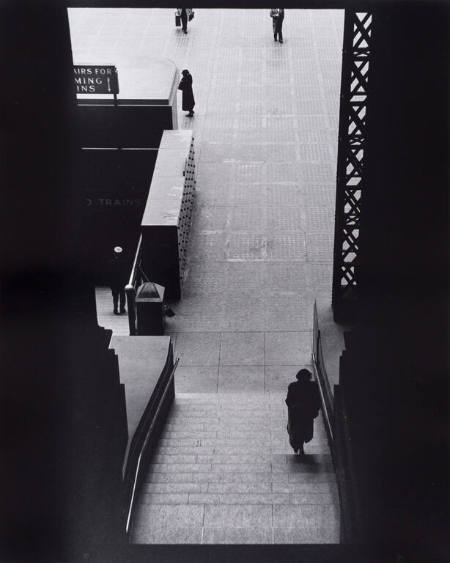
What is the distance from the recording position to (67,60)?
6410mm

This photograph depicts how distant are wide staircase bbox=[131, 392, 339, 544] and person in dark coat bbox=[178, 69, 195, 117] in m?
10.1

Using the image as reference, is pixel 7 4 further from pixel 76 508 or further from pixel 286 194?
pixel 286 194

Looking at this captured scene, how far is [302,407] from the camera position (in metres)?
9.54

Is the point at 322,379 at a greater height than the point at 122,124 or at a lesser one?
lesser

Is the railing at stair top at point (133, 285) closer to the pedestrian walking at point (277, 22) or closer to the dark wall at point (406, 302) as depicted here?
the dark wall at point (406, 302)

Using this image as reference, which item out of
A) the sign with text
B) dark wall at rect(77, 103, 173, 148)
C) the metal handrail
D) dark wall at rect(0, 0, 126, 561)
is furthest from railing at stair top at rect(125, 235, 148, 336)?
dark wall at rect(0, 0, 126, 561)

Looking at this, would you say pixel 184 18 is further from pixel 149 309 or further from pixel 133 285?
pixel 149 309

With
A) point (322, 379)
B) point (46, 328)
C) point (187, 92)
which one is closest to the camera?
point (46, 328)

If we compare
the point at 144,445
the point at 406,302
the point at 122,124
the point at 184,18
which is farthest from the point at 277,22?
the point at 406,302

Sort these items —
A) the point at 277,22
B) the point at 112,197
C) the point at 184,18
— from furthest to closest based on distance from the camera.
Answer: the point at 184,18 < the point at 277,22 < the point at 112,197

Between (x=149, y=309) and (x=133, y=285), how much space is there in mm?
483

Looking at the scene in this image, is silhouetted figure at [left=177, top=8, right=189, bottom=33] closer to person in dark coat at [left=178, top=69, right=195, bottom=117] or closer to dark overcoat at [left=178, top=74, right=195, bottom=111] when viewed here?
person in dark coat at [left=178, top=69, right=195, bottom=117]

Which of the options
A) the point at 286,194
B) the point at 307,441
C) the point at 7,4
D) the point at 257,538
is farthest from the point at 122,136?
the point at 7,4

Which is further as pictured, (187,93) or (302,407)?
(187,93)
